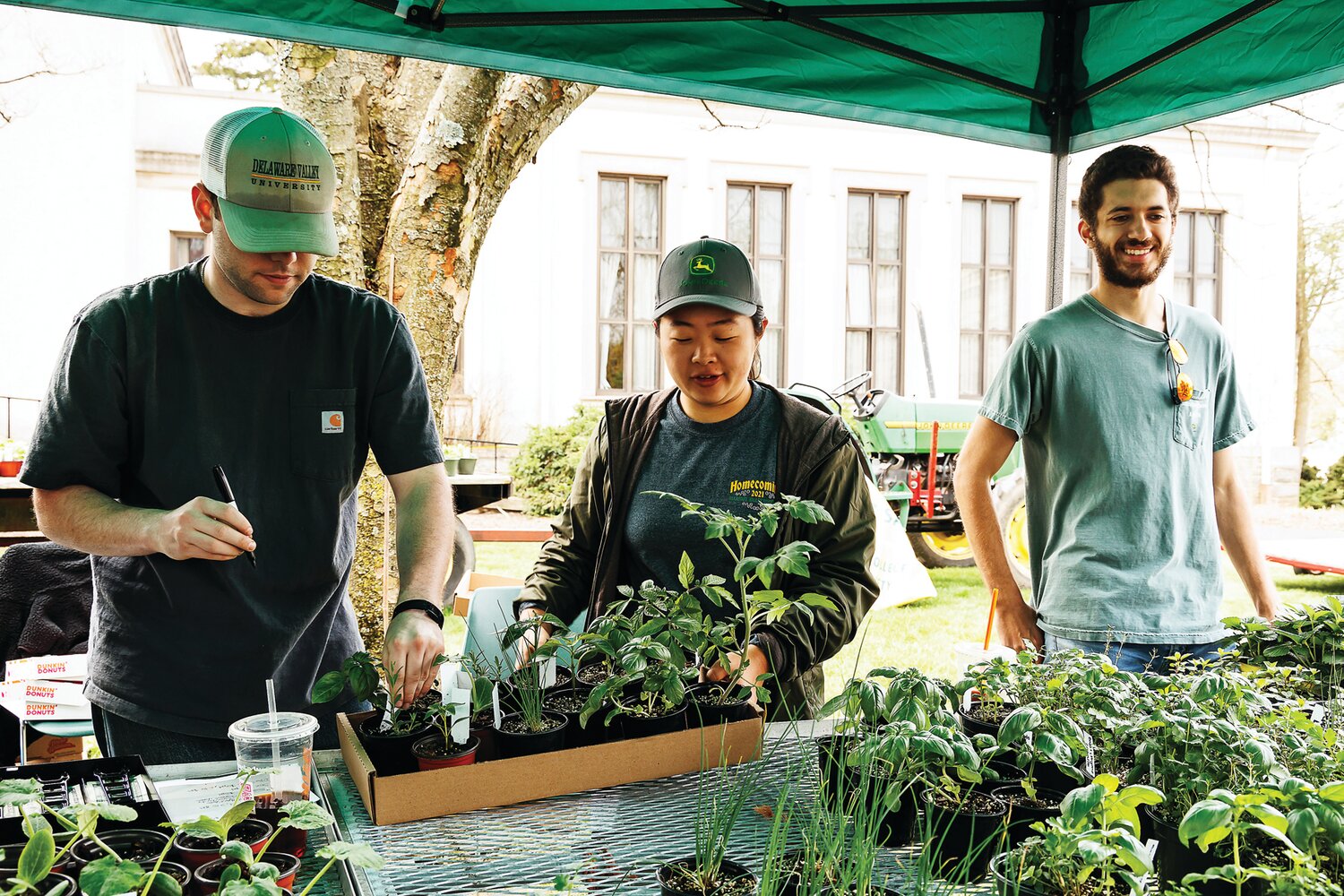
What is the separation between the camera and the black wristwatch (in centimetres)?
182

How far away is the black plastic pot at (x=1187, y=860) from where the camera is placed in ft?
3.57

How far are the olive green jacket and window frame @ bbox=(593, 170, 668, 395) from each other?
9114 millimetres

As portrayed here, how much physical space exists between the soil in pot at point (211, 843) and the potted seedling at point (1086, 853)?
798 millimetres

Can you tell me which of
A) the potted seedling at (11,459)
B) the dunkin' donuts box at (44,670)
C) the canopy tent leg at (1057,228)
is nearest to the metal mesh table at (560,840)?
the dunkin' donuts box at (44,670)

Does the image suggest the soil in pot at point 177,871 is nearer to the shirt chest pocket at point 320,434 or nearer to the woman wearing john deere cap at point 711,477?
the shirt chest pocket at point 320,434

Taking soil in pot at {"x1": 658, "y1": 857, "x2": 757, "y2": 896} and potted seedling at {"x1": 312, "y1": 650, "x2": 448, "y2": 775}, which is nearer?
soil in pot at {"x1": 658, "y1": 857, "x2": 757, "y2": 896}

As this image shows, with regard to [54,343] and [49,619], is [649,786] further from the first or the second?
[54,343]

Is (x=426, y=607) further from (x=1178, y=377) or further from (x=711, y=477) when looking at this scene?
(x=1178, y=377)

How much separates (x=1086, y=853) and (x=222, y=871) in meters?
0.85

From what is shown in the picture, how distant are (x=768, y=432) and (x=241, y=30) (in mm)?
1443

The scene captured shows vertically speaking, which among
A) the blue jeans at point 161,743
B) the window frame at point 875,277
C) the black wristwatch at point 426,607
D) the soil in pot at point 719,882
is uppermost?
the window frame at point 875,277

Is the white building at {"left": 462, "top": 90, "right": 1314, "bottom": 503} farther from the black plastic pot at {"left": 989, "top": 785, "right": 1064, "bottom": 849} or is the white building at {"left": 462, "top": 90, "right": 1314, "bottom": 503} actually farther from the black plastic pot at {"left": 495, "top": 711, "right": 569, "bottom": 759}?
the black plastic pot at {"left": 989, "top": 785, "right": 1064, "bottom": 849}

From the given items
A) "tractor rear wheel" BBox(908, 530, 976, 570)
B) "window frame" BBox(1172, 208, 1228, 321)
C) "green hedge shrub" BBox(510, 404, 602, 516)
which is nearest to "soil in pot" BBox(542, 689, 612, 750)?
"tractor rear wheel" BBox(908, 530, 976, 570)

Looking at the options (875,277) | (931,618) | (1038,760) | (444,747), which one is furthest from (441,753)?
(875,277)
